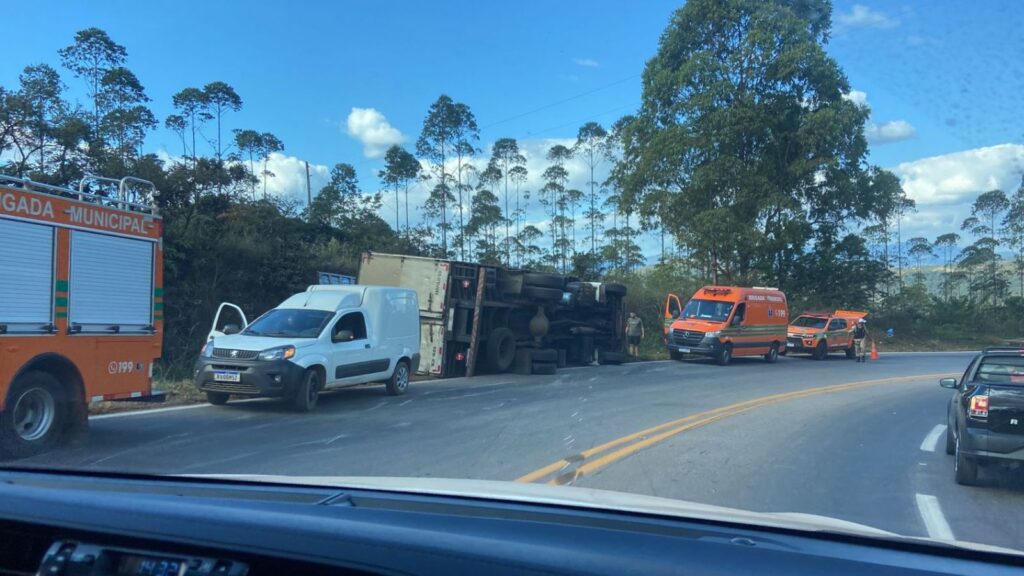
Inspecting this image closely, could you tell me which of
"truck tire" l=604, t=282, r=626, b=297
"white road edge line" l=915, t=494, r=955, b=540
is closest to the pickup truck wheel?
"white road edge line" l=915, t=494, r=955, b=540

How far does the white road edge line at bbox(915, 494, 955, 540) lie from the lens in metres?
6.38

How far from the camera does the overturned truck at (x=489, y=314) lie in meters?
19.0

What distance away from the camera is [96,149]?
23.4 metres

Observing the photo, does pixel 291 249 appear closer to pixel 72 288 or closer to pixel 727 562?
pixel 72 288

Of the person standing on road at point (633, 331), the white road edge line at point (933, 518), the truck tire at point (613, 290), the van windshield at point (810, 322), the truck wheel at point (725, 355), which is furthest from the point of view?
the van windshield at point (810, 322)

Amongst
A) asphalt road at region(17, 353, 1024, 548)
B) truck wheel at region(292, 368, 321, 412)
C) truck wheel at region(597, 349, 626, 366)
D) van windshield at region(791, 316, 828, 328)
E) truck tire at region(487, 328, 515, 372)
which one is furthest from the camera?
van windshield at region(791, 316, 828, 328)

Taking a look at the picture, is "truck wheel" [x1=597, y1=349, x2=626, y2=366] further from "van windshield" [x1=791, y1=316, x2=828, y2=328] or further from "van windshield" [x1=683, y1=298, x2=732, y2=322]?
"van windshield" [x1=791, y1=316, x2=828, y2=328]

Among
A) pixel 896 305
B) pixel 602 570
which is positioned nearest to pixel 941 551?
pixel 602 570

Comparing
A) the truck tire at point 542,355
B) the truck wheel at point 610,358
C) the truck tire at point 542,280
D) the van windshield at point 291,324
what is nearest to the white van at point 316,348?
the van windshield at point 291,324

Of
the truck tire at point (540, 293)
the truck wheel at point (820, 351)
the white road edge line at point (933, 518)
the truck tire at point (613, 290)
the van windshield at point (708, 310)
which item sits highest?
the truck tire at point (613, 290)

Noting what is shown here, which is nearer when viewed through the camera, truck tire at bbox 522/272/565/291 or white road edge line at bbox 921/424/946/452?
white road edge line at bbox 921/424/946/452

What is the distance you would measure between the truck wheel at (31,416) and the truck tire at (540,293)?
534 inches

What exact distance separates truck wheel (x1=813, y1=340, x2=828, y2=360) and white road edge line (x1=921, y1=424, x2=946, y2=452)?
1845cm

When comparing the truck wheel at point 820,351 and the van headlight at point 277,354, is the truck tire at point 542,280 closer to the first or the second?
the van headlight at point 277,354
